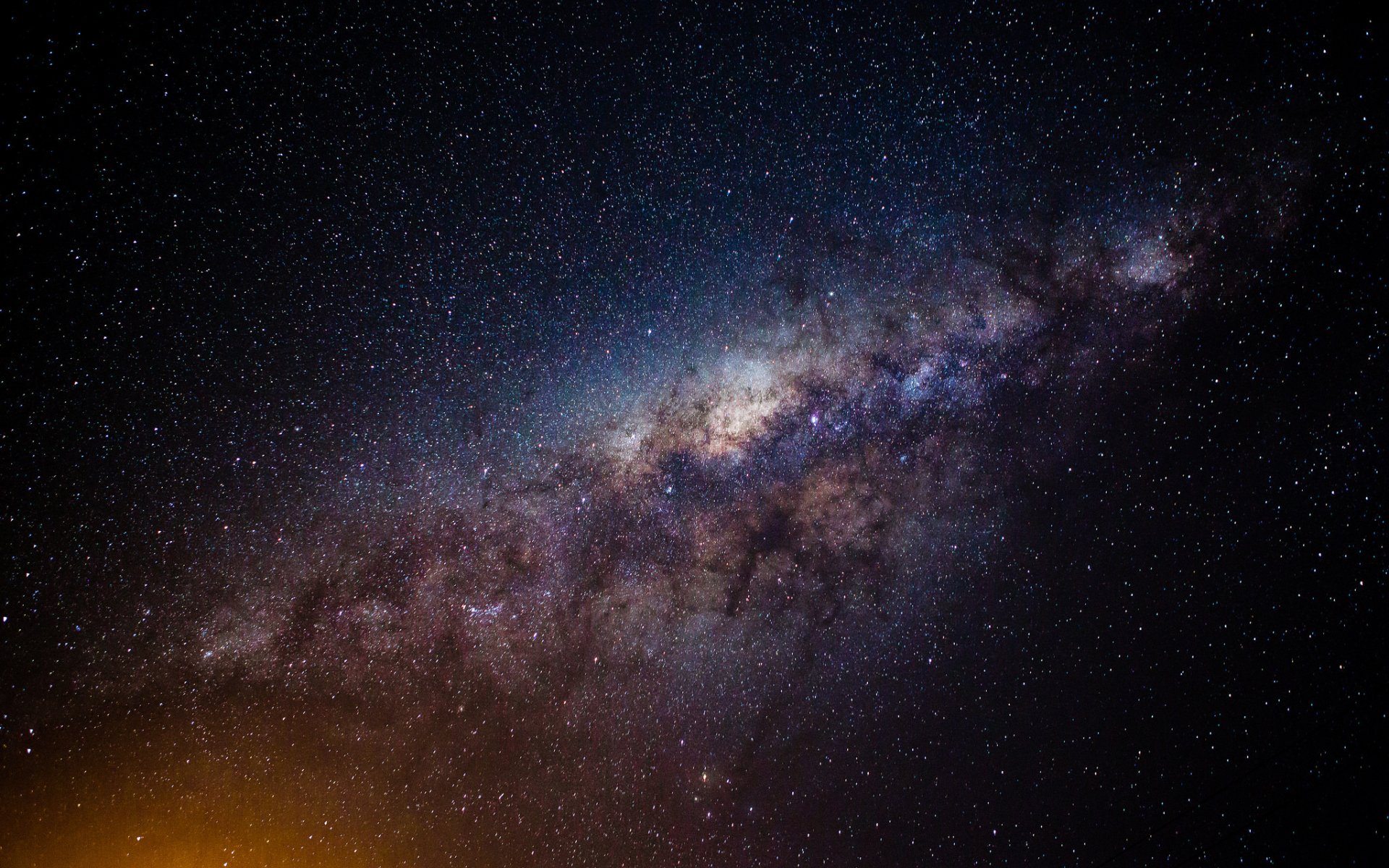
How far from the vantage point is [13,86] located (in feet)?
5.33

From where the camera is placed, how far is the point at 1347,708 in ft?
16.1

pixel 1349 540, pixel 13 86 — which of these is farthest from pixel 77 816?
pixel 1349 540

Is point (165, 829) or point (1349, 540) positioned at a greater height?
point (1349, 540)

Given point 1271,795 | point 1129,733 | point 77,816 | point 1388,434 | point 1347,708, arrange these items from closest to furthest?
point 77,816
point 1388,434
point 1347,708
point 1129,733
point 1271,795

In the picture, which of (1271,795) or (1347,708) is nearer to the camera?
(1347,708)

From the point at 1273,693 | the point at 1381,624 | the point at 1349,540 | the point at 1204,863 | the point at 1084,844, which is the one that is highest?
the point at 1349,540

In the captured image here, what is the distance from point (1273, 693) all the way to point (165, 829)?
10.7 m

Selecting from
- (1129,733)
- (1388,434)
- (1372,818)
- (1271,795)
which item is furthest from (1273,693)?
(1372,818)

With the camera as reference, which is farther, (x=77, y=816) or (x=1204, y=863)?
(x=1204, y=863)

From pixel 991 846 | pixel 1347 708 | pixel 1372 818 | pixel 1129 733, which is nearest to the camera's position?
pixel 1347 708

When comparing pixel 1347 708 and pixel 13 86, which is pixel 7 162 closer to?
pixel 13 86

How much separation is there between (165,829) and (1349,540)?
36.4 ft

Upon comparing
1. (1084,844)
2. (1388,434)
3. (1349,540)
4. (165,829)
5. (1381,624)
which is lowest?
(1084,844)

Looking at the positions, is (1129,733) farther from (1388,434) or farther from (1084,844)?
(1388,434)
